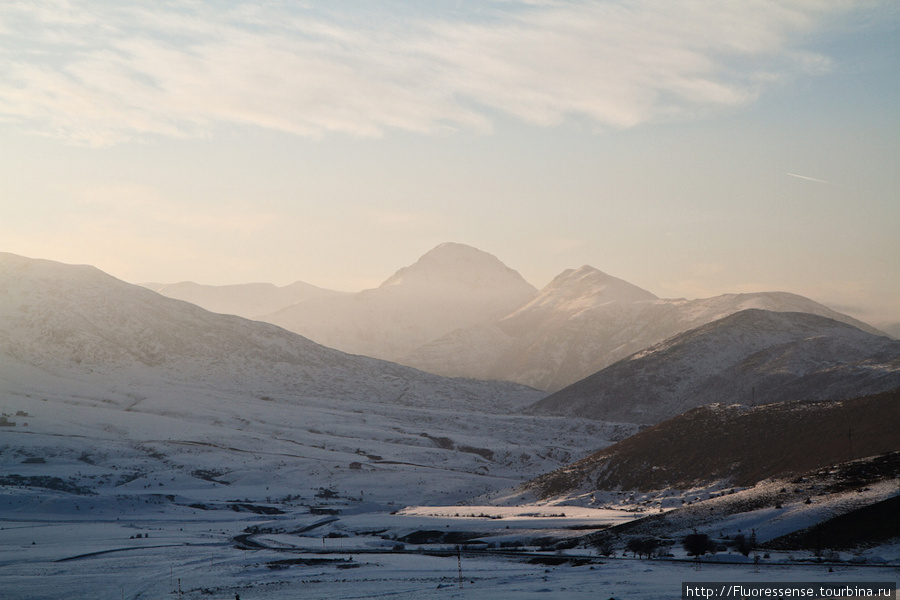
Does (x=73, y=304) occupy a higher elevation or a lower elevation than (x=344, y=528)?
higher

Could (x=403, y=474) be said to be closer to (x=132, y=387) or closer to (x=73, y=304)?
(x=132, y=387)

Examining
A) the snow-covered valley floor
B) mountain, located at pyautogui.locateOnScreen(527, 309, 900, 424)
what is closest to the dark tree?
the snow-covered valley floor

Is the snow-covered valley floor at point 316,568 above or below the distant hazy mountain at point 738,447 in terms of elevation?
below

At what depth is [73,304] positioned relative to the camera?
167125mm

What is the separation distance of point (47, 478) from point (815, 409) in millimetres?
67480

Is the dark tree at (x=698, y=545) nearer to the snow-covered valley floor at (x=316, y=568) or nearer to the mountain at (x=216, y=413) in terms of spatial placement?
the snow-covered valley floor at (x=316, y=568)

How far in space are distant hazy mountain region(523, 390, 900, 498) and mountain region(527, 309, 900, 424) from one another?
58.8 metres

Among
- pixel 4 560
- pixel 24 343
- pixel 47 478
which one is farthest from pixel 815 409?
pixel 24 343

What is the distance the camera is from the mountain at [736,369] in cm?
13750

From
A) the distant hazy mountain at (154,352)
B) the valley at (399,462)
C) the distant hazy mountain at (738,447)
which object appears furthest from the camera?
the distant hazy mountain at (154,352)

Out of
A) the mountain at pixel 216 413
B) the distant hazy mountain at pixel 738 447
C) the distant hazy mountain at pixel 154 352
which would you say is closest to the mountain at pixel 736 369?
the mountain at pixel 216 413

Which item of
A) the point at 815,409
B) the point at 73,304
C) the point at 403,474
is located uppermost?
the point at 73,304

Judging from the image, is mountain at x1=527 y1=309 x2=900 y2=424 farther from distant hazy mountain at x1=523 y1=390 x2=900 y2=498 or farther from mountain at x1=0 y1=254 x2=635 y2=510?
distant hazy mountain at x1=523 y1=390 x2=900 y2=498

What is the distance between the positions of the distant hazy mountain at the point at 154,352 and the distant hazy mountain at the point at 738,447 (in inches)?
3495
